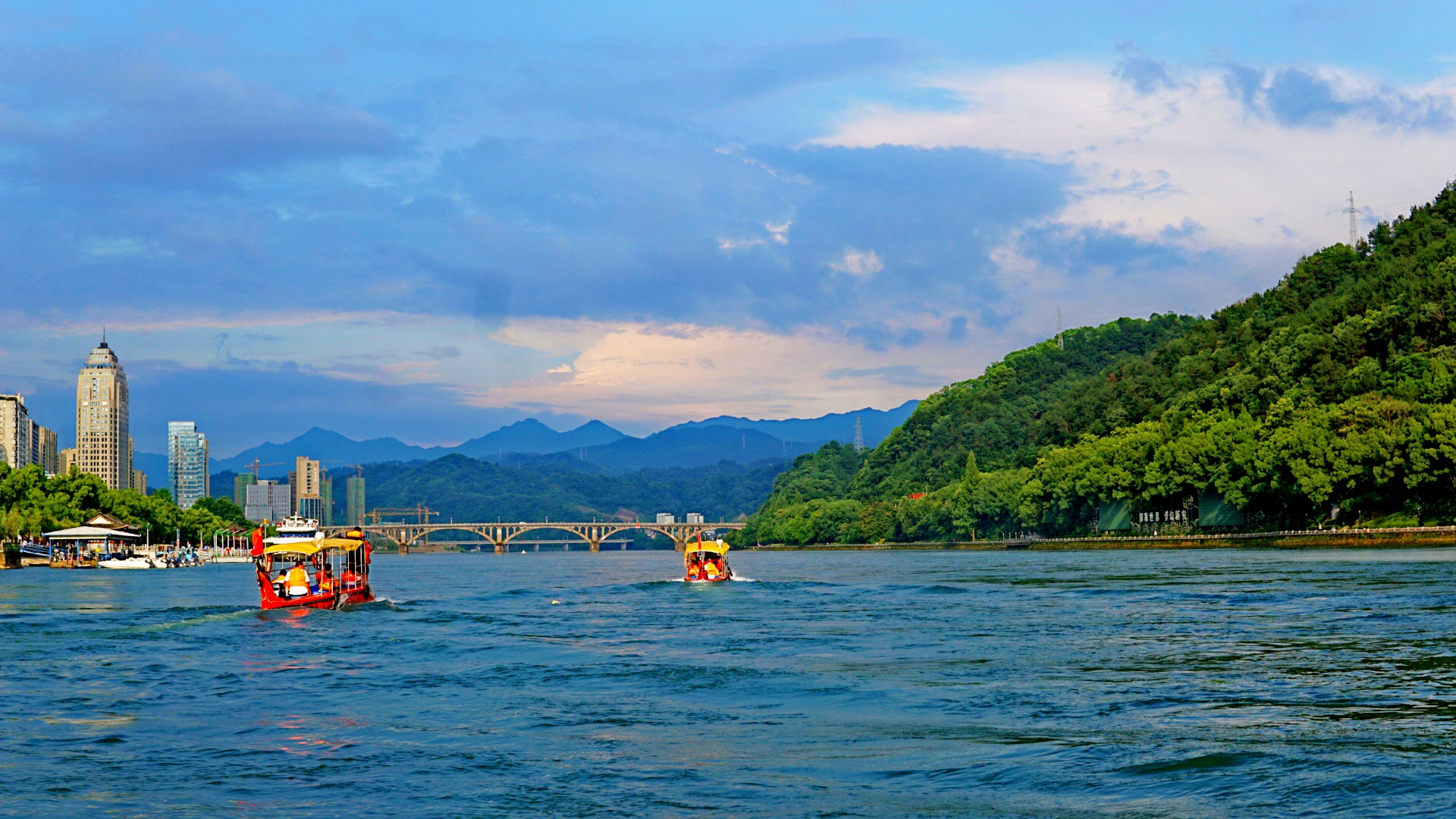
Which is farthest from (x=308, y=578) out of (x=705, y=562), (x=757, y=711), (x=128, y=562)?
(x=128, y=562)

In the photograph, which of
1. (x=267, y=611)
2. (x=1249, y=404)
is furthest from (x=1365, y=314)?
(x=267, y=611)

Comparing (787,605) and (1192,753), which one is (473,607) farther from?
(1192,753)

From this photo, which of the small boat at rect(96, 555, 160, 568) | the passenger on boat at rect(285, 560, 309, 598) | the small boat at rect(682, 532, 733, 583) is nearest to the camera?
the passenger on boat at rect(285, 560, 309, 598)

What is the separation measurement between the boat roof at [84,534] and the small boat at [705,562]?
9224 cm

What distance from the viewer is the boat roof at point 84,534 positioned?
471 ft

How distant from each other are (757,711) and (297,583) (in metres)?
33.4

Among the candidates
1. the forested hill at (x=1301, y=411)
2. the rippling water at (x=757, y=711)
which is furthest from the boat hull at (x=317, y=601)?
the forested hill at (x=1301, y=411)

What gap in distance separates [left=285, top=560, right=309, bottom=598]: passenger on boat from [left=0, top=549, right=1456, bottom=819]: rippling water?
2594 mm

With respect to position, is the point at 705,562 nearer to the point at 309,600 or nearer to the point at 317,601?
the point at 317,601

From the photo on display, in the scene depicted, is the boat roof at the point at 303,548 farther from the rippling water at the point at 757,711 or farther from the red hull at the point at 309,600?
the rippling water at the point at 757,711

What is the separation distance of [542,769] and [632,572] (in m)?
97.9

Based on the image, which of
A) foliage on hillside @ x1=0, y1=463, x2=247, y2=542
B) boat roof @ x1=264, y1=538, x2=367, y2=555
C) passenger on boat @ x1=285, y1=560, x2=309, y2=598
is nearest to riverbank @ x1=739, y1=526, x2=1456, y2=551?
boat roof @ x1=264, y1=538, x2=367, y2=555

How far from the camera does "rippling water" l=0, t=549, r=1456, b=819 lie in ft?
58.6

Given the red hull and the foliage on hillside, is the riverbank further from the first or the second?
the foliage on hillside
